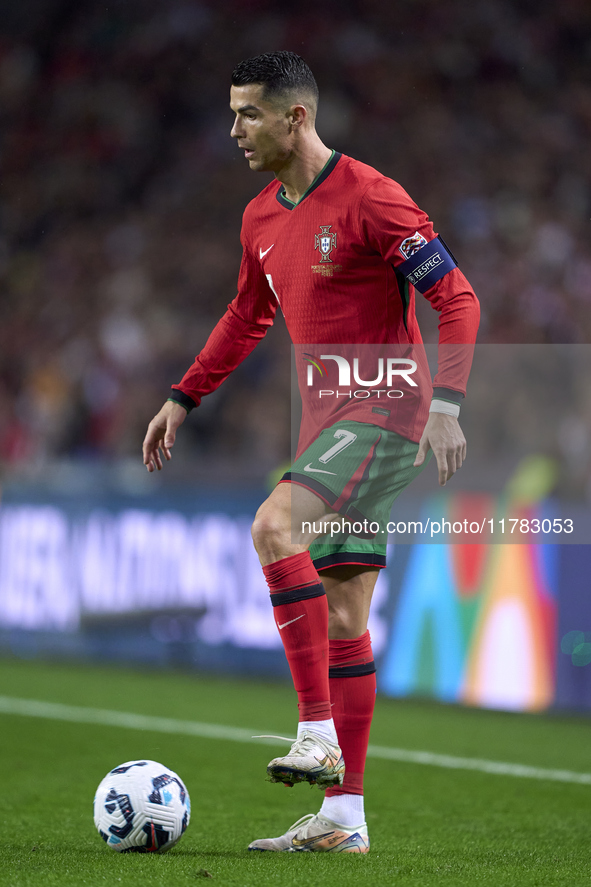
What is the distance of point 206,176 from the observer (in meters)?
11.3

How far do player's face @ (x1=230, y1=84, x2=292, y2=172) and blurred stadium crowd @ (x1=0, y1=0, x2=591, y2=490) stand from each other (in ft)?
15.0

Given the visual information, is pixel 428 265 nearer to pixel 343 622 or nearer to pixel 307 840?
pixel 343 622

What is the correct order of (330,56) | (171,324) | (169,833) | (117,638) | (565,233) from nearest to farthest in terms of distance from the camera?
1. (169,833)
2. (117,638)
3. (565,233)
4. (171,324)
5. (330,56)

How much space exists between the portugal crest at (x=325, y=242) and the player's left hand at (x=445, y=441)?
1.74 feet

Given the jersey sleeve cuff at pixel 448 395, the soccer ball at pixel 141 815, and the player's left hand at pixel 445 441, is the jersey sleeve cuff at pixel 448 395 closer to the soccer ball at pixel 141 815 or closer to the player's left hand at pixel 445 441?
the player's left hand at pixel 445 441

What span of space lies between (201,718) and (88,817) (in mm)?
2402

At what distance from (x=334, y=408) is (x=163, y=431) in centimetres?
59

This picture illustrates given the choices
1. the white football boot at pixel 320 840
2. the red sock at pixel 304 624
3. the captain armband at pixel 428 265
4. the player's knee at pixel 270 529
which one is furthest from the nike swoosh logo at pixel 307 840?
the captain armband at pixel 428 265

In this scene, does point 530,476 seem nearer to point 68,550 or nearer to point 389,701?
point 389,701

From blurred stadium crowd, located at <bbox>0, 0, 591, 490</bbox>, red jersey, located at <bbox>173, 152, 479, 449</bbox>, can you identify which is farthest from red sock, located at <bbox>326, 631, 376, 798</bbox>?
blurred stadium crowd, located at <bbox>0, 0, 591, 490</bbox>

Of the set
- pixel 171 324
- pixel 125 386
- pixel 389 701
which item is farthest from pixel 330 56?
pixel 389 701

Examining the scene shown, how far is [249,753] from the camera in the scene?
16.9 ft

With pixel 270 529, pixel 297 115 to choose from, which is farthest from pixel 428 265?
pixel 270 529

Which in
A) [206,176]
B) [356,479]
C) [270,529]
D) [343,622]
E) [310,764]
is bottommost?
[310,764]
